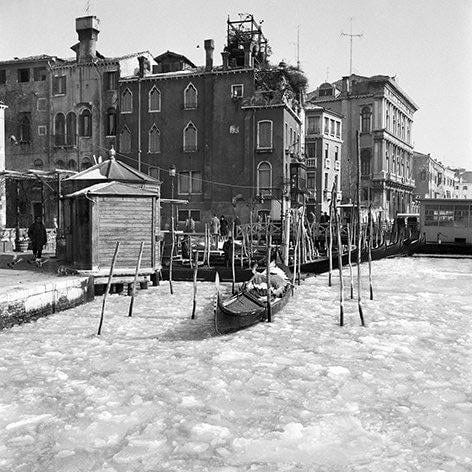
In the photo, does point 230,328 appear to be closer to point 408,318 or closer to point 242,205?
point 408,318

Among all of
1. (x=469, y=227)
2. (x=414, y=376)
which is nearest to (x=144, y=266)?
(x=414, y=376)

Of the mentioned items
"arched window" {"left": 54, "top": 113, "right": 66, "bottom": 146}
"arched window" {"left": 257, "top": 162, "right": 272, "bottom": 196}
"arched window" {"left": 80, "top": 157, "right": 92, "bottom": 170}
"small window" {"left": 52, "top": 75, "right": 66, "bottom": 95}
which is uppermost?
"small window" {"left": 52, "top": 75, "right": 66, "bottom": 95}

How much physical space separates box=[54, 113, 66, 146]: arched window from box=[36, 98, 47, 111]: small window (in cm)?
102

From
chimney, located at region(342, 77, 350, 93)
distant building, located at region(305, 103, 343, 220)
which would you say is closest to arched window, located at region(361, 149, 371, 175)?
chimney, located at region(342, 77, 350, 93)

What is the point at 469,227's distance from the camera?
93.0ft

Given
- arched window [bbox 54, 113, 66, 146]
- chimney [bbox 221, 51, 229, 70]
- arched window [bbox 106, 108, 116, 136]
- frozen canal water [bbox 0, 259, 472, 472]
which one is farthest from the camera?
arched window [bbox 54, 113, 66, 146]

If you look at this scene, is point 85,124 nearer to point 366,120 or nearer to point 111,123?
point 111,123

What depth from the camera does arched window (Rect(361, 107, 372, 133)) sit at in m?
46.5

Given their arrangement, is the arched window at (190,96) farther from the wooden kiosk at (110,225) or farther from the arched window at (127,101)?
the wooden kiosk at (110,225)

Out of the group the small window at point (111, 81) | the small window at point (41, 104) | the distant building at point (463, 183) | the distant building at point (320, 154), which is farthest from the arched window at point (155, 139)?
the distant building at point (463, 183)

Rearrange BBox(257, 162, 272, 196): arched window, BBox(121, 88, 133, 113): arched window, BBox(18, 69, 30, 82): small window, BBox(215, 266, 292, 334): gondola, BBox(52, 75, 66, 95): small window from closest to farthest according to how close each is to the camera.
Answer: BBox(215, 266, 292, 334): gondola → BBox(257, 162, 272, 196): arched window → BBox(121, 88, 133, 113): arched window → BBox(52, 75, 66, 95): small window → BBox(18, 69, 30, 82): small window

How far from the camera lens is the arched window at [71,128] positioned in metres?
34.0

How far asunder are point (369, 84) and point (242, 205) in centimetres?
2178

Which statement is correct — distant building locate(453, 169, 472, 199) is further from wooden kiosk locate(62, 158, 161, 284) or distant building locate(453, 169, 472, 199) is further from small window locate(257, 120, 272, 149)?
wooden kiosk locate(62, 158, 161, 284)
